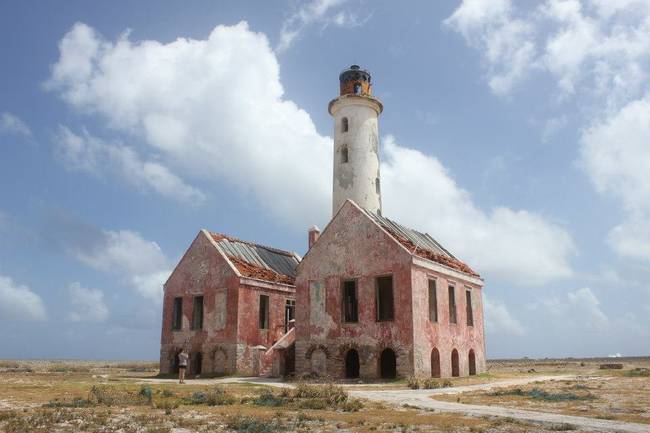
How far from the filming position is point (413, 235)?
35.6 meters

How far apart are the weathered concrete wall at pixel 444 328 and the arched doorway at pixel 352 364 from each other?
3661mm

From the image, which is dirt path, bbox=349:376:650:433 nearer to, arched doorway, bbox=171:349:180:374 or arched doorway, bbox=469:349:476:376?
arched doorway, bbox=469:349:476:376

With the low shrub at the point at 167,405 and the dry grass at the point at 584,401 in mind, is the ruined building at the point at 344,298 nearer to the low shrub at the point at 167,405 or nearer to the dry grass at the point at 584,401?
the dry grass at the point at 584,401

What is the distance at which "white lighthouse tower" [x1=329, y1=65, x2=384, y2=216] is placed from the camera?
3938 centimetres

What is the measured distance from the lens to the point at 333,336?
29.6m

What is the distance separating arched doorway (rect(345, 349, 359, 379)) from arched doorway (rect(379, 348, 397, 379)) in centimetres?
138

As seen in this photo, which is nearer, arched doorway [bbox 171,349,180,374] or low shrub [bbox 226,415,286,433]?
low shrub [bbox 226,415,286,433]

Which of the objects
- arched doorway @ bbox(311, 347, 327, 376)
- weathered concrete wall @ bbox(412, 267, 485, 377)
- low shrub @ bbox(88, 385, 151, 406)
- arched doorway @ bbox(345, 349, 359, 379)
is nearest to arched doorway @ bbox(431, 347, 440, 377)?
weathered concrete wall @ bbox(412, 267, 485, 377)

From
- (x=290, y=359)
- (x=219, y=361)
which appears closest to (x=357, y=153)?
(x=290, y=359)

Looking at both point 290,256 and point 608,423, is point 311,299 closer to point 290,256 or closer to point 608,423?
point 290,256

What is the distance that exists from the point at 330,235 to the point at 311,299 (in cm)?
364

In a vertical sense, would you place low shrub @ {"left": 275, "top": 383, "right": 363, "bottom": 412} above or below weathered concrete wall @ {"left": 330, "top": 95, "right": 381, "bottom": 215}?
below

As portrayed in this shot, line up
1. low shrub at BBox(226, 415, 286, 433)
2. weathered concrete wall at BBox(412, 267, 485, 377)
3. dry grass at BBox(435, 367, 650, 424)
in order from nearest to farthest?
1. low shrub at BBox(226, 415, 286, 433)
2. dry grass at BBox(435, 367, 650, 424)
3. weathered concrete wall at BBox(412, 267, 485, 377)

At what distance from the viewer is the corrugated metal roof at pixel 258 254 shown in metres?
37.4
